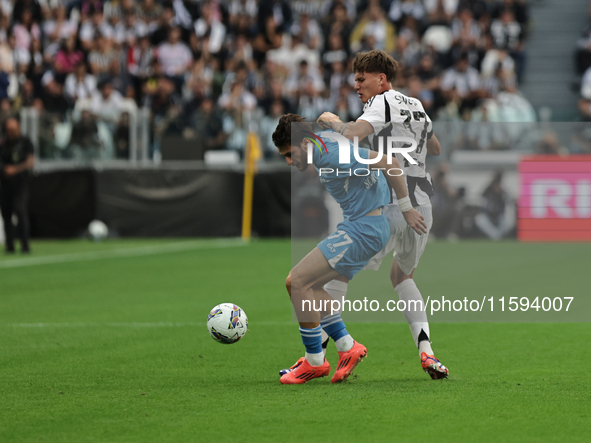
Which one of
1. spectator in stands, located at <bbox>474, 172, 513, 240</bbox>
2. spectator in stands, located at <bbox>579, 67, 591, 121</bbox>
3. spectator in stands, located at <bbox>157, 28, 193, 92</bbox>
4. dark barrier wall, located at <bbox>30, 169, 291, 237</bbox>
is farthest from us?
spectator in stands, located at <bbox>157, 28, 193, 92</bbox>

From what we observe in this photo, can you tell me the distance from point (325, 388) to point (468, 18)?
17347 mm

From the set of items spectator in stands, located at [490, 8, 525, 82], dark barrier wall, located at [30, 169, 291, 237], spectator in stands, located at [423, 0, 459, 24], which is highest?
spectator in stands, located at [423, 0, 459, 24]

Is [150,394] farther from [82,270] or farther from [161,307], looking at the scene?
[82,270]

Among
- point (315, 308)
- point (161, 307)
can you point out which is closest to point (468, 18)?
point (161, 307)

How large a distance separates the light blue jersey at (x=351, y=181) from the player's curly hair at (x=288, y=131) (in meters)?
0.12

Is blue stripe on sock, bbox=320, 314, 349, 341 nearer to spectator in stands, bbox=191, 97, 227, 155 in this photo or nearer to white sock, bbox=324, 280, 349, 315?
white sock, bbox=324, 280, 349, 315

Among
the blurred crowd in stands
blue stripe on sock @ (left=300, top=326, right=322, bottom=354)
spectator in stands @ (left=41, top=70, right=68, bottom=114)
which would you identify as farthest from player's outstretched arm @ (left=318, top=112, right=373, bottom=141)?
spectator in stands @ (left=41, top=70, right=68, bottom=114)

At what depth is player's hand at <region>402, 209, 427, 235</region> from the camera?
5.62m

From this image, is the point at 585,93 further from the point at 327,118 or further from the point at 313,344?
the point at 313,344

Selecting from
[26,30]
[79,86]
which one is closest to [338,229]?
[79,86]

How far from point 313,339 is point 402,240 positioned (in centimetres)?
92

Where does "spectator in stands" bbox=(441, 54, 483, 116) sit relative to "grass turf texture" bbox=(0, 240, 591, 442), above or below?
above

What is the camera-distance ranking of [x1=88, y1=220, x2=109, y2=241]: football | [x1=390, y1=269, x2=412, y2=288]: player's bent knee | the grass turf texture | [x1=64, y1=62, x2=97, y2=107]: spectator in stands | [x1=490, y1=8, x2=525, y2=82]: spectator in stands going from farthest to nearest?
[x1=490, y1=8, x2=525, y2=82]: spectator in stands < [x1=64, y1=62, x2=97, y2=107]: spectator in stands < [x1=88, y1=220, x2=109, y2=241]: football < [x1=390, y1=269, x2=412, y2=288]: player's bent knee < the grass turf texture

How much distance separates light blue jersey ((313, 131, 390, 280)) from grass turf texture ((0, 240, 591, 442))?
0.85 m
